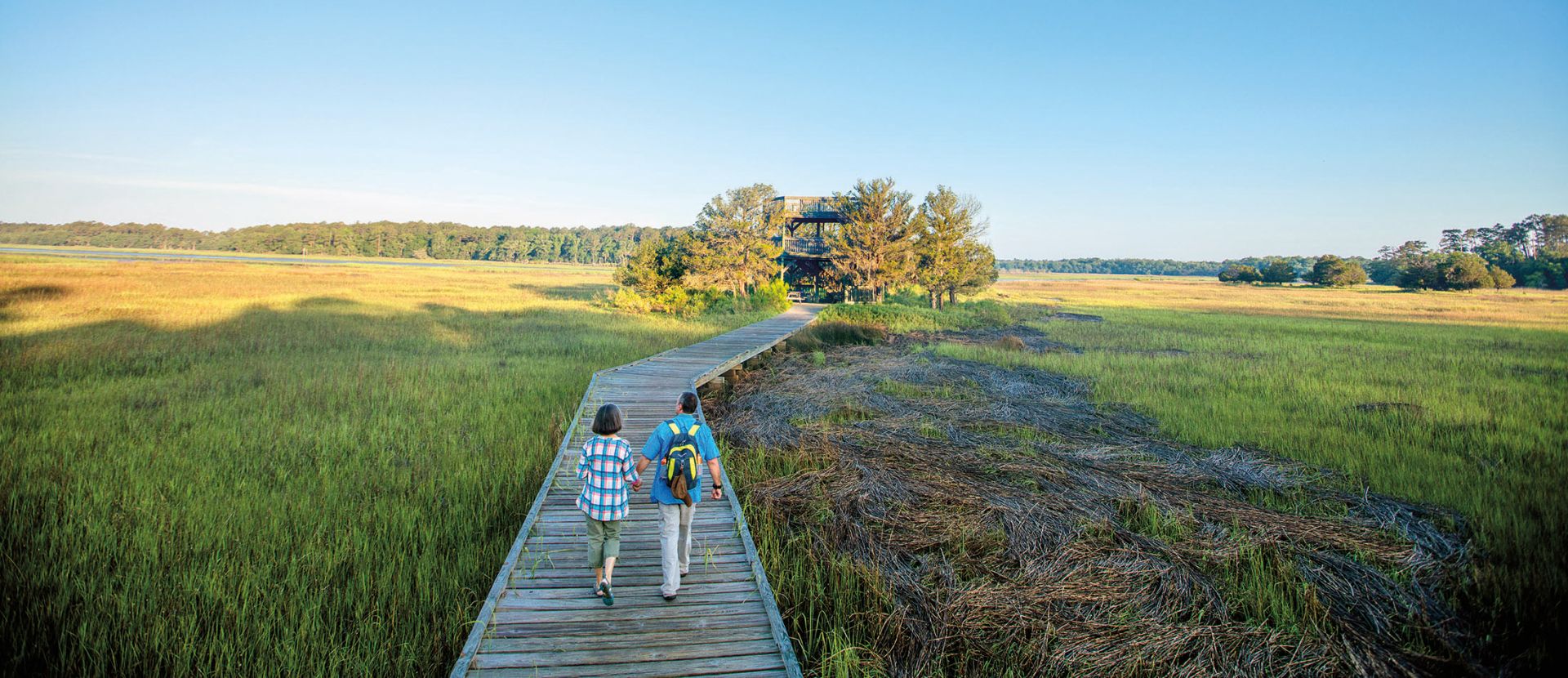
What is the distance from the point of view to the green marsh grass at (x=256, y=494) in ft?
14.0

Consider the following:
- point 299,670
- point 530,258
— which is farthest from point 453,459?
point 530,258

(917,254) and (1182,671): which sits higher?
(917,254)

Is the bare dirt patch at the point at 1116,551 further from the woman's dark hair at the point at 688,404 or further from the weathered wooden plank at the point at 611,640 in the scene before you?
the woman's dark hair at the point at 688,404

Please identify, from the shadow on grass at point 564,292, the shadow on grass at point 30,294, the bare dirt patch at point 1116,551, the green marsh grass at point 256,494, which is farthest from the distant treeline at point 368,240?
the bare dirt patch at point 1116,551

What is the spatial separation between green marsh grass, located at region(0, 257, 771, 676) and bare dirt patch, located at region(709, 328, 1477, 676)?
10.8 feet

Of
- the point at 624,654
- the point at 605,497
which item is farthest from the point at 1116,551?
the point at 605,497

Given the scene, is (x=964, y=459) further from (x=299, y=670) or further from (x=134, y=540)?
(x=134, y=540)

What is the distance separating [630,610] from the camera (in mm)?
4238

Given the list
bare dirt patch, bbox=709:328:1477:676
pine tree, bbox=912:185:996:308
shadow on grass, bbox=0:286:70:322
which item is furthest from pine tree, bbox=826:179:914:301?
shadow on grass, bbox=0:286:70:322

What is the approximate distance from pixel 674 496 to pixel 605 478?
50cm

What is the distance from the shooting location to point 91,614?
14.6ft

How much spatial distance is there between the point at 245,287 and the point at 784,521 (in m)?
49.0

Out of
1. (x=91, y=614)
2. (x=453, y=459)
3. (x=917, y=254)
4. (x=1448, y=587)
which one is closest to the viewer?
(x=91, y=614)

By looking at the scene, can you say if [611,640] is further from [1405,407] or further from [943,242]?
[943,242]
